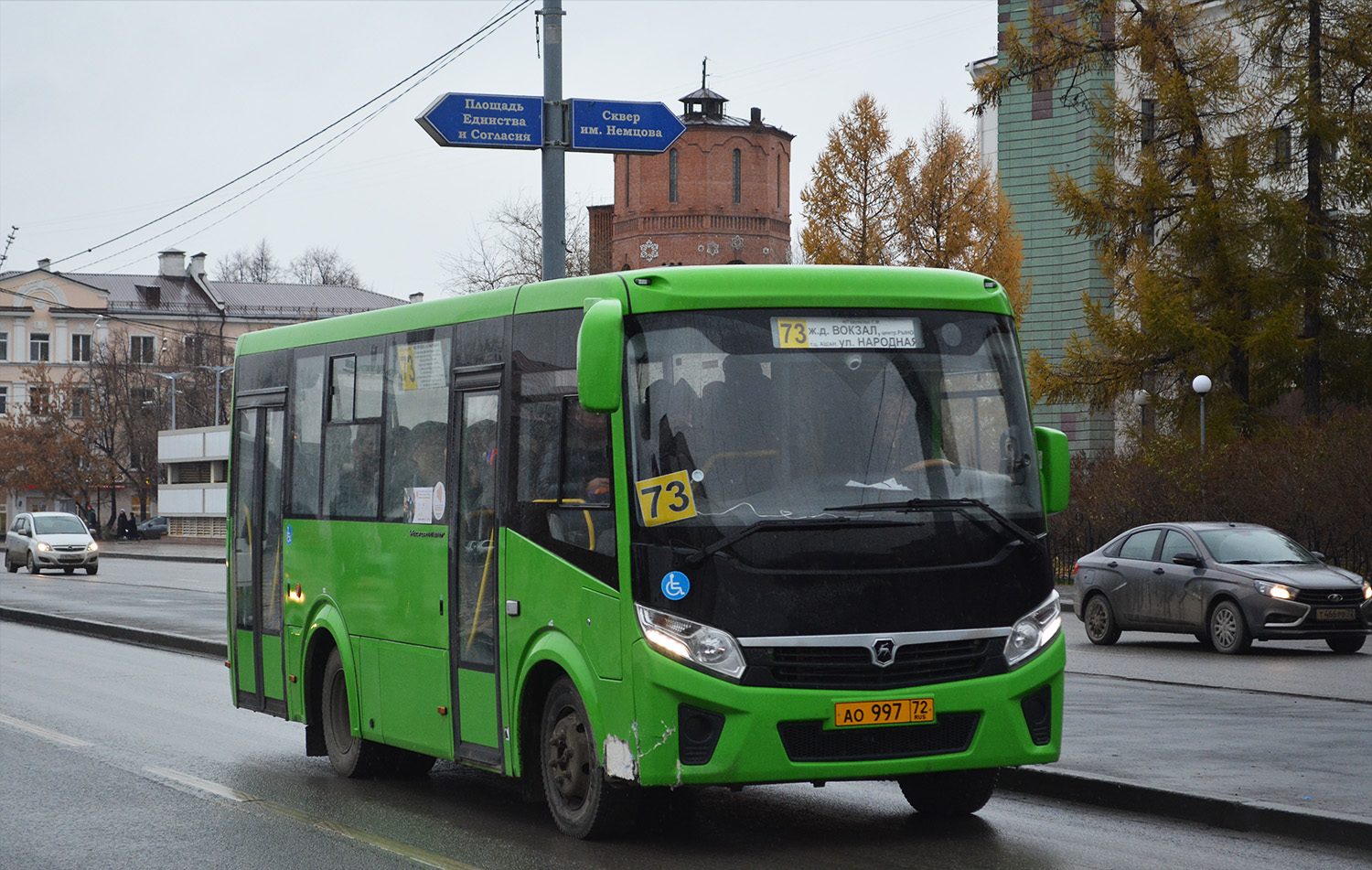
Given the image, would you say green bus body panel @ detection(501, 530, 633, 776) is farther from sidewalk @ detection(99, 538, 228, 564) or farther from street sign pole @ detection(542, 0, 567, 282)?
sidewalk @ detection(99, 538, 228, 564)

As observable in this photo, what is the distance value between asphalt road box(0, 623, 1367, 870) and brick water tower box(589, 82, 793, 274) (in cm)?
8434

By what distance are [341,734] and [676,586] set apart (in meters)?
→ 4.00

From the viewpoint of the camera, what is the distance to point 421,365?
9742 millimetres

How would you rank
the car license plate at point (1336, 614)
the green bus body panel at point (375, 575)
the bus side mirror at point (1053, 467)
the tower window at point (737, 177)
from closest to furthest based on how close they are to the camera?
1. the bus side mirror at point (1053, 467)
2. the green bus body panel at point (375, 575)
3. the car license plate at point (1336, 614)
4. the tower window at point (737, 177)

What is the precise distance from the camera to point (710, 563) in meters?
7.41

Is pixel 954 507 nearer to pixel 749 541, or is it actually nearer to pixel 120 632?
pixel 749 541

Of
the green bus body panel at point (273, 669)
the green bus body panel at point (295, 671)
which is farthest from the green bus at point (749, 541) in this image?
the green bus body panel at point (273, 669)

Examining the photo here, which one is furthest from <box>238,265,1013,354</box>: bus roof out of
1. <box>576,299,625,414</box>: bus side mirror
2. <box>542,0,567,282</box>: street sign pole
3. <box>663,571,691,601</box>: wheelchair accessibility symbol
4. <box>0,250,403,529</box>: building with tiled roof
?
<box>0,250,403,529</box>: building with tiled roof

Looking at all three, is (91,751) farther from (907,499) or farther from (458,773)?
(907,499)

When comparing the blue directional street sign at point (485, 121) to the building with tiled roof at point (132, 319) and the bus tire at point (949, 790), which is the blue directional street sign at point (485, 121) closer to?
the bus tire at point (949, 790)

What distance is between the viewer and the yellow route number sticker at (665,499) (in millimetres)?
7508

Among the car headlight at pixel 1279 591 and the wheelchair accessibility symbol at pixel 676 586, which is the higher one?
the wheelchair accessibility symbol at pixel 676 586

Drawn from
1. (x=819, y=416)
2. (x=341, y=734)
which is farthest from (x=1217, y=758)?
(x=341, y=734)

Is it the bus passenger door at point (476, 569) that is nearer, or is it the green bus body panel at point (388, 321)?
the bus passenger door at point (476, 569)
